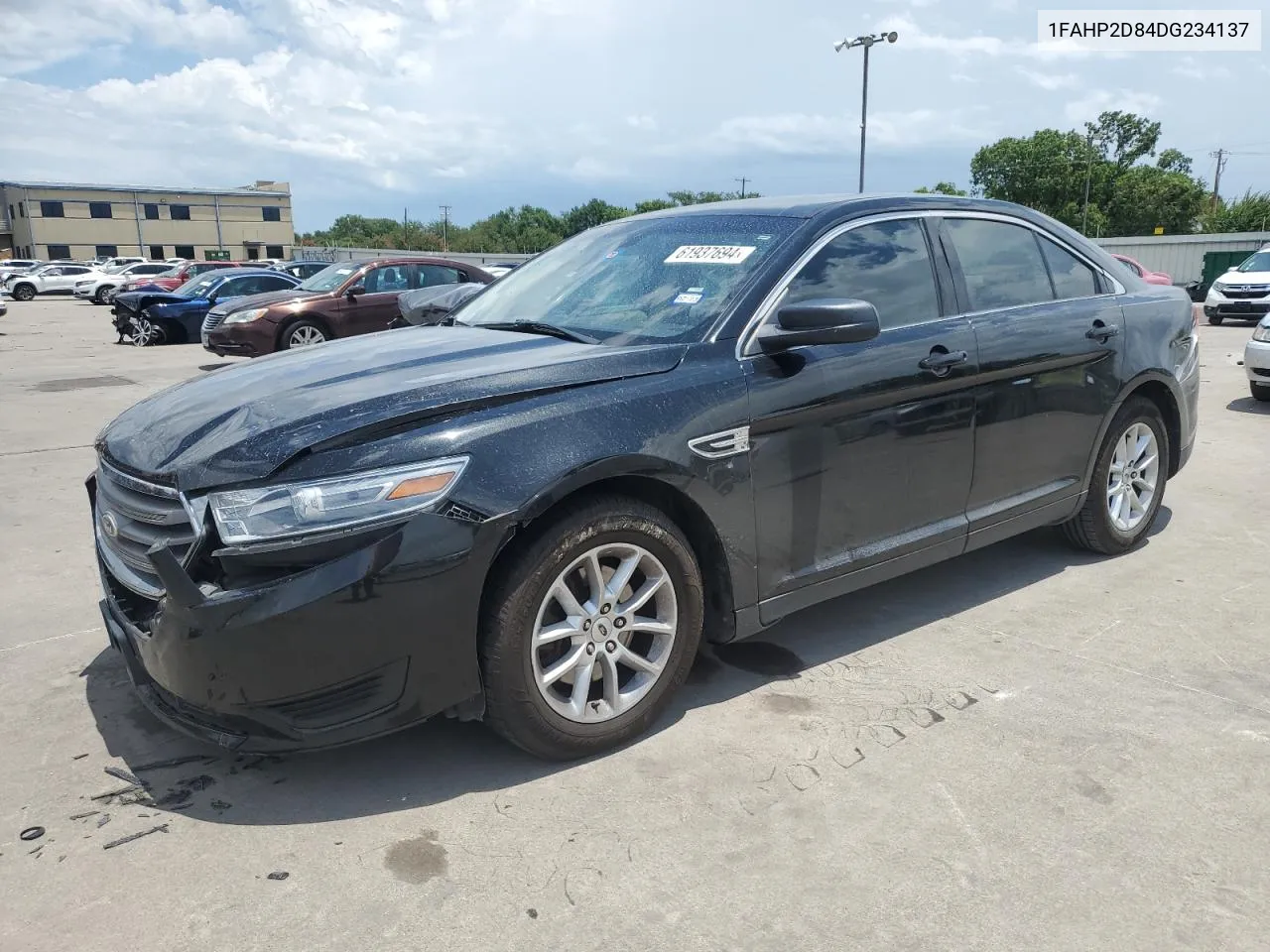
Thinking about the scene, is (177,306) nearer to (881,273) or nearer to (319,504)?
(881,273)

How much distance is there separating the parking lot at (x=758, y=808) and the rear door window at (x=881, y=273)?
1317mm

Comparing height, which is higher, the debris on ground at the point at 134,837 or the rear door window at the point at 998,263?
the rear door window at the point at 998,263

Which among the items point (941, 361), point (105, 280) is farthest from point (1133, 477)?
point (105, 280)

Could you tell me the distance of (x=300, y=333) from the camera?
545 inches

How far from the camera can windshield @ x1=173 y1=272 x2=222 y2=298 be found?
18.8 m

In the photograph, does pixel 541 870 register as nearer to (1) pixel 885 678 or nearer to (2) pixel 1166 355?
(1) pixel 885 678

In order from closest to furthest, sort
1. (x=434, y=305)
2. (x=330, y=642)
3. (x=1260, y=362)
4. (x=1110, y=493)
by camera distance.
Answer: (x=330, y=642) < (x=1110, y=493) < (x=434, y=305) < (x=1260, y=362)

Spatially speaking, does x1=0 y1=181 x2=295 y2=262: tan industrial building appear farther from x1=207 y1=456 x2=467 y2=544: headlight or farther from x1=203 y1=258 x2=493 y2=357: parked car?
x1=207 y1=456 x2=467 y2=544: headlight

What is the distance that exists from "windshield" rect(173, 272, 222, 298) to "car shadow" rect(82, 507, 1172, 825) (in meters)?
16.6

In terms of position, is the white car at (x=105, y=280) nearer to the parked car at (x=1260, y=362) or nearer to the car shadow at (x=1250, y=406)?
the car shadow at (x=1250, y=406)

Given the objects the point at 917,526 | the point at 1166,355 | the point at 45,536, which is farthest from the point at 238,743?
the point at 1166,355

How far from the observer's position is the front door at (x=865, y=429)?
3379 mm

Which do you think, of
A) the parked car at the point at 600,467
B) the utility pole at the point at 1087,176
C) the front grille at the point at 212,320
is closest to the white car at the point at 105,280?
the front grille at the point at 212,320

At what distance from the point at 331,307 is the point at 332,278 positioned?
0.85 metres
